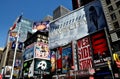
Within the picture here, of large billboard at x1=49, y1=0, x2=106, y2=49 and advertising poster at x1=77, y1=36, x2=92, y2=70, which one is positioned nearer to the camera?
advertising poster at x1=77, y1=36, x2=92, y2=70

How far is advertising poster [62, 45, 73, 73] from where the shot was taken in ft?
189

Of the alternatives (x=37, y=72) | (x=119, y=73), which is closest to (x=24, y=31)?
(x=37, y=72)

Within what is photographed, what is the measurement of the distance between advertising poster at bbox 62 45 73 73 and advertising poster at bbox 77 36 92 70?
4.36 metres

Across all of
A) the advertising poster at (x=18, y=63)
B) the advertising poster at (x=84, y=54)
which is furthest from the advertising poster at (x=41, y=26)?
the advertising poster at (x=84, y=54)

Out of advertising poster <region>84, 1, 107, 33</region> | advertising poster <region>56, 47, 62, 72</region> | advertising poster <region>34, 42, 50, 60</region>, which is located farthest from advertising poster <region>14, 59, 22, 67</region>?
advertising poster <region>84, 1, 107, 33</region>

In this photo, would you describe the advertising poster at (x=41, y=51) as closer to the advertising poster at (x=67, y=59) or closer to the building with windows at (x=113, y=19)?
the advertising poster at (x=67, y=59)

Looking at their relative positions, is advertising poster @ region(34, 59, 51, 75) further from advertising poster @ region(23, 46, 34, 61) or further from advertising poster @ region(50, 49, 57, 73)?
advertising poster @ region(50, 49, 57, 73)

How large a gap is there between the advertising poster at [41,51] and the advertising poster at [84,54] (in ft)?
101

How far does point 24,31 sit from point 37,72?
49231mm

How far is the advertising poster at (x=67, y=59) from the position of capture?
57500 mm

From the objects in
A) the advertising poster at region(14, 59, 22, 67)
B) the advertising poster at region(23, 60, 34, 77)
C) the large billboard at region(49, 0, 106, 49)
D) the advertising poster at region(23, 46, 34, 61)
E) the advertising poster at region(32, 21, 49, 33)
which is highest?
the advertising poster at region(32, 21, 49, 33)

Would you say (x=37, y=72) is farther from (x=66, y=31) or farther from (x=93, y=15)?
(x=93, y=15)

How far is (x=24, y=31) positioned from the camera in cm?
11825

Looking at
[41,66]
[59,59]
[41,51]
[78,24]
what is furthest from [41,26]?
[78,24]
